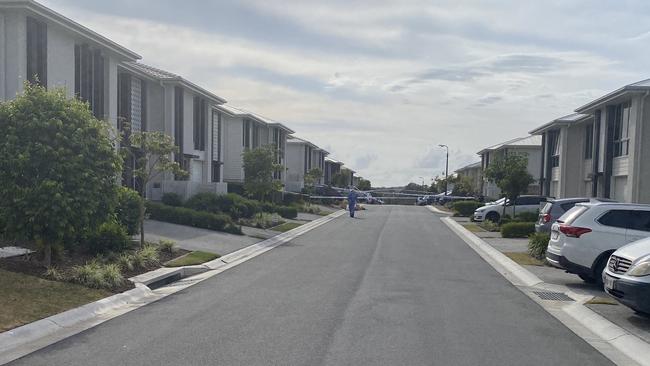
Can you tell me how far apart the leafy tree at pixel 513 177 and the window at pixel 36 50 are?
21.3 m

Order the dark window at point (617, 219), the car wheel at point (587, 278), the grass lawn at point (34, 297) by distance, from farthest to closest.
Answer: the car wheel at point (587, 278) < the dark window at point (617, 219) < the grass lawn at point (34, 297)

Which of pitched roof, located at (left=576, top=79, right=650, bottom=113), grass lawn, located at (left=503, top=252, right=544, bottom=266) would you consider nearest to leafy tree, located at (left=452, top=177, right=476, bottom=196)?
pitched roof, located at (left=576, top=79, right=650, bottom=113)

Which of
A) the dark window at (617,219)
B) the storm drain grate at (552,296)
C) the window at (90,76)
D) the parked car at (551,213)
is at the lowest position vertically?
the storm drain grate at (552,296)

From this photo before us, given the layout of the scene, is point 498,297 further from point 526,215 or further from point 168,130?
point 168,130

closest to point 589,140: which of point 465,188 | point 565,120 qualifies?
point 565,120

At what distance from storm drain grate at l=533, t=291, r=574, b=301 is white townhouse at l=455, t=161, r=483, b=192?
61378 mm

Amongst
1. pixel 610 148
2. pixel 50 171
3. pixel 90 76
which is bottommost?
pixel 50 171

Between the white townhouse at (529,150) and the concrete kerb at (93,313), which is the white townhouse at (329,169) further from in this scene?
the concrete kerb at (93,313)

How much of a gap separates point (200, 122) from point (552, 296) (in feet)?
93.1

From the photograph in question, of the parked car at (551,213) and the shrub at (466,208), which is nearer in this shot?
the parked car at (551,213)

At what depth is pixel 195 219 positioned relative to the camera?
24.1 meters

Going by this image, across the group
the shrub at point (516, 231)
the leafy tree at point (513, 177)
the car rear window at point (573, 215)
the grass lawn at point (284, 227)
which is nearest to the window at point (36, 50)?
the grass lawn at point (284, 227)

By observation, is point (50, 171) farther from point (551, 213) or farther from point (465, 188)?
point (465, 188)

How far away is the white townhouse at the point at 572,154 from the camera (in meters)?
36.0
